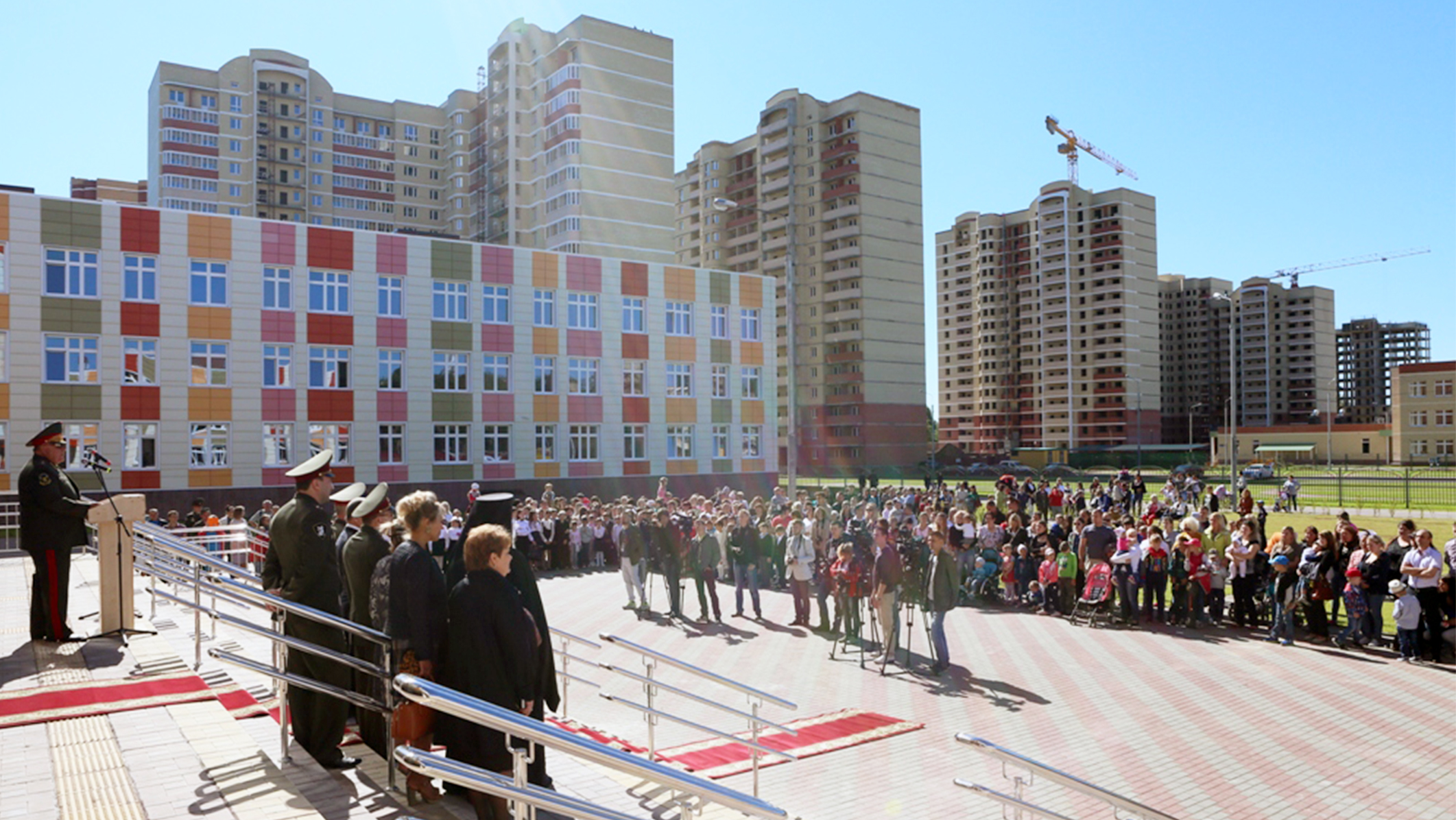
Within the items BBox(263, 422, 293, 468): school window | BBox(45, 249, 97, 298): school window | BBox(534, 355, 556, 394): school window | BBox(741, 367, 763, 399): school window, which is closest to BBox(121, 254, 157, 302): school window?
BBox(45, 249, 97, 298): school window

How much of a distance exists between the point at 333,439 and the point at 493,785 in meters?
37.1

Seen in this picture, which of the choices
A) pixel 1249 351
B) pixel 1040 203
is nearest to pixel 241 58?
pixel 1040 203

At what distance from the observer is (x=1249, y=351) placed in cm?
14225

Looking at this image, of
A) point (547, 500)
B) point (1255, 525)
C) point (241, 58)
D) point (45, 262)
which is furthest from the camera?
point (241, 58)

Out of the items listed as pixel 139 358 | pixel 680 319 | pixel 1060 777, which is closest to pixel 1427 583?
pixel 1060 777

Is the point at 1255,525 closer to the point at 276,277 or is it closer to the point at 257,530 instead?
the point at 257,530

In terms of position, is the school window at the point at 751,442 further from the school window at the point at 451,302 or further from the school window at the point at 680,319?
the school window at the point at 451,302

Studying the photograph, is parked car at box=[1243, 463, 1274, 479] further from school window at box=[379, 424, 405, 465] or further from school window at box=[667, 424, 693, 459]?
school window at box=[379, 424, 405, 465]

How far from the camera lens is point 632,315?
45.4 m

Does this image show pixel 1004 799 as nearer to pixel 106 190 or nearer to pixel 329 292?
pixel 329 292

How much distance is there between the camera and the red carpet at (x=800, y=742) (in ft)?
29.8

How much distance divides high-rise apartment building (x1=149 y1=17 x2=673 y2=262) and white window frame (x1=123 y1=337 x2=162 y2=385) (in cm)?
2024

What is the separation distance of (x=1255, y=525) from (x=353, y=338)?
3341cm

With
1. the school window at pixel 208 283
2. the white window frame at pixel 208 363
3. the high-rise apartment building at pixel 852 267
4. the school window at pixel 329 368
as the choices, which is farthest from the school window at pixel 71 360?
the high-rise apartment building at pixel 852 267
